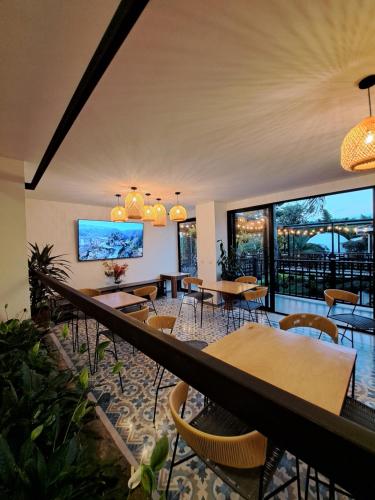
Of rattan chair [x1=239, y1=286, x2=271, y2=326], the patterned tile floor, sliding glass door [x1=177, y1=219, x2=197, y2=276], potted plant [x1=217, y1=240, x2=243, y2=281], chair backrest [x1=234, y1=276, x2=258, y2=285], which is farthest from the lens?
sliding glass door [x1=177, y1=219, x2=197, y2=276]

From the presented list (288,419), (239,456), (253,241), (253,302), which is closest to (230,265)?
(253,241)

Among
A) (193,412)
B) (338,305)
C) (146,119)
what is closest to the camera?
(146,119)

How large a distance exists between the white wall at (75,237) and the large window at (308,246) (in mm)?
2173

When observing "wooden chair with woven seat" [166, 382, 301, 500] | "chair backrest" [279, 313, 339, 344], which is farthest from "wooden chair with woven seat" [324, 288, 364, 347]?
"wooden chair with woven seat" [166, 382, 301, 500]

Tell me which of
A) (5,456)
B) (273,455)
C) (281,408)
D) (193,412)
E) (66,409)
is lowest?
(193,412)

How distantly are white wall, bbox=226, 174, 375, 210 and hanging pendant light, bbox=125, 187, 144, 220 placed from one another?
2.73 metres

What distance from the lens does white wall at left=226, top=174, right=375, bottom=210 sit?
337 centimetres

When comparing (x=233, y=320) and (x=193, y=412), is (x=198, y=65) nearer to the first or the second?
(x=193, y=412)

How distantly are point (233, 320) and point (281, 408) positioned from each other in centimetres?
392

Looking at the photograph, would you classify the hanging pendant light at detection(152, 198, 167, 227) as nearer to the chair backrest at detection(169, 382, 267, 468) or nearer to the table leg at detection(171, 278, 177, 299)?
the table leg at detection(171, 278, 177, 299)

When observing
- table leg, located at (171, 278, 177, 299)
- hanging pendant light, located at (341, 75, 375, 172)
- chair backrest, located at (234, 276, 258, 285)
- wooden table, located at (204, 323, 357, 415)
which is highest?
hanging pendant light, located at (341, 75, 375, 172)

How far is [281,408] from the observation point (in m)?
0.35

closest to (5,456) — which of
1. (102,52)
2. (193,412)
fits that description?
(102,52)

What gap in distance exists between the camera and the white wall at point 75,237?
14.1 feet
